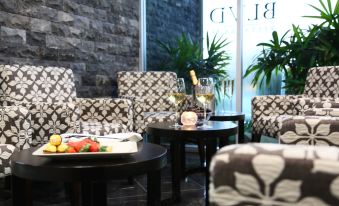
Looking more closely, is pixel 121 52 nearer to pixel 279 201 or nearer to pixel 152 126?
pixel 152 126

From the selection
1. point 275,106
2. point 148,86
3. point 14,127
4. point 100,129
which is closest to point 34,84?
point 100,129

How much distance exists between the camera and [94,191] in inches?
58.2

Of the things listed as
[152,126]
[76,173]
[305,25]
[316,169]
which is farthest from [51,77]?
[316,169]

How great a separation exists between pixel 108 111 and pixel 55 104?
66cm

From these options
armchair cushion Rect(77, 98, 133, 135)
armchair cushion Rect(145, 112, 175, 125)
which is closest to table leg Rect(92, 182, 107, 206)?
armchair cushion Rect(77, 98, 133, 135)

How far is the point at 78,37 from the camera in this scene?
3830 mm

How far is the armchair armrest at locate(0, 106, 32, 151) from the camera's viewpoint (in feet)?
6.83

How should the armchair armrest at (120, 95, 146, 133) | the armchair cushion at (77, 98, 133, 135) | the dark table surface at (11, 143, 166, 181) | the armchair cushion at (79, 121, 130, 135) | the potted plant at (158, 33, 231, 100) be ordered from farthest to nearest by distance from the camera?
the potted plant at (158, 33, 231, 100)
the armchair armrest at (120, 95, 146, 133)
the armchair cushion at (77, 98, 133, 135)
the armchair cushion at (79, 121, 130, 135)
the dark table surface at (11, 143, 166, 181)

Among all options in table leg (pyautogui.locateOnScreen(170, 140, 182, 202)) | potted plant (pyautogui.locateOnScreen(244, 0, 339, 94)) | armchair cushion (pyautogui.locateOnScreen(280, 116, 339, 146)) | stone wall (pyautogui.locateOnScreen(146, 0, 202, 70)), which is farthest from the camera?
stone wall (pyautogui.locateOnScreen(146, 0, 202, 70))

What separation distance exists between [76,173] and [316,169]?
87 cm

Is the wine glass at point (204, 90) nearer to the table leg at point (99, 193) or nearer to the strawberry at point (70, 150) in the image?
the table leg at point (99, 193)

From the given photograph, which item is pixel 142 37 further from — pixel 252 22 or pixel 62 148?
pixel 62 148

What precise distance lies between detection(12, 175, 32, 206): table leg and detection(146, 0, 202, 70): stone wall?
12.0 ft

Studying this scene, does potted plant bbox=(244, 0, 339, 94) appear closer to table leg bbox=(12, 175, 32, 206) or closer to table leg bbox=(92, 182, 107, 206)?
table leg bbox=(92, 182, 107, 206)
